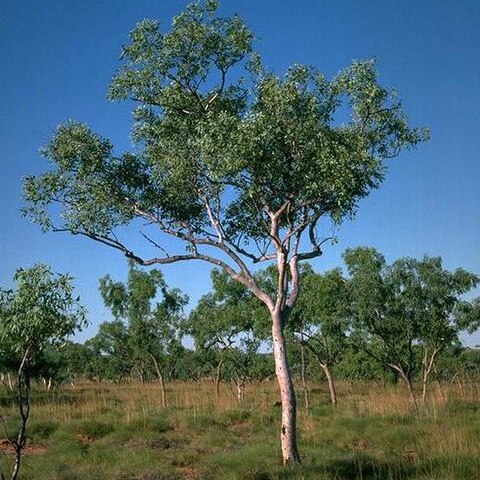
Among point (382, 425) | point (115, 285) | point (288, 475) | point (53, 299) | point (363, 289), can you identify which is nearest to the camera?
point (53, 299)

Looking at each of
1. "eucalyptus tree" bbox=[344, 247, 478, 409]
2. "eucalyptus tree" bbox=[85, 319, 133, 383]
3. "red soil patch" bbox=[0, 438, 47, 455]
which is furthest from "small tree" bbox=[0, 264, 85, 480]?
"eucalyptus tree" bbox=[85, 319, 133, 383]

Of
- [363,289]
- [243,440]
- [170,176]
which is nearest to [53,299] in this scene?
[170,176]

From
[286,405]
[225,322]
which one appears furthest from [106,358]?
[286,405]

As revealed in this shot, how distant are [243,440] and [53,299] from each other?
12.5 m

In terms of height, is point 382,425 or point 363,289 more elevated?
point 363,289

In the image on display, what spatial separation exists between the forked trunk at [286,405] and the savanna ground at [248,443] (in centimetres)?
45

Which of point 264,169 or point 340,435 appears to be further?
point 340,435

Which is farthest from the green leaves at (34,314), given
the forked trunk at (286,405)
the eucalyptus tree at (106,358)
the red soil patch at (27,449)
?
the eucalyptus tree at (106,358)

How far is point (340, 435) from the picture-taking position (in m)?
18.7

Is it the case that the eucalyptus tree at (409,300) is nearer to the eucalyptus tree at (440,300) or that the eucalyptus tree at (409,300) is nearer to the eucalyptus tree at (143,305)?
the eucalyptus tree at (440,300)

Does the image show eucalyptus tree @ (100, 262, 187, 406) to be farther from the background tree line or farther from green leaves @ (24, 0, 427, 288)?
green leaves @ (24, 0, 427, 288)

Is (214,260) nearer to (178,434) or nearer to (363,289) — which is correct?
(178,434)

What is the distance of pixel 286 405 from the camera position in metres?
12.3

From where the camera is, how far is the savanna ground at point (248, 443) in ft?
40.5
